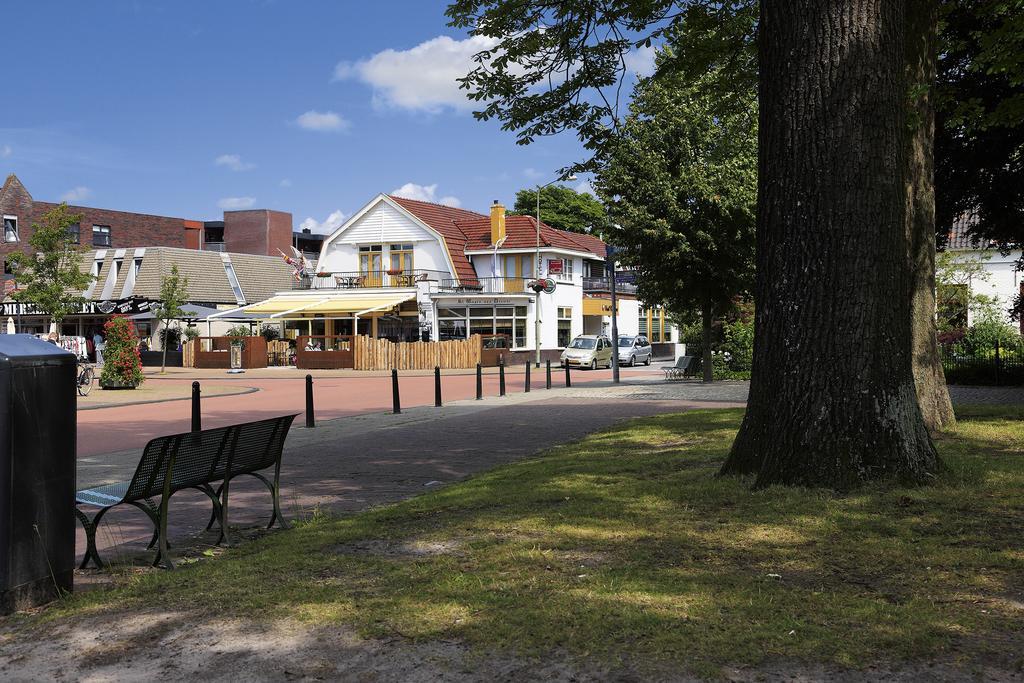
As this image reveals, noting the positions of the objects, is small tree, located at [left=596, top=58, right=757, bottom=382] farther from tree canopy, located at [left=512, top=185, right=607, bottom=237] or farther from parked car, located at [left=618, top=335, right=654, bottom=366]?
tree canopy, located at [left=512, top=185, right=607, bottom=237]

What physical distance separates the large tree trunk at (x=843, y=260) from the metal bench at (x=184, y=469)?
3.69 m

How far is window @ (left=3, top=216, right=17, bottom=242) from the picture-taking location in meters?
60.0

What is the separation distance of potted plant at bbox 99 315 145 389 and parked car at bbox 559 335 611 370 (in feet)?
70.8

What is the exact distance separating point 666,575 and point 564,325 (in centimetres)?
4840

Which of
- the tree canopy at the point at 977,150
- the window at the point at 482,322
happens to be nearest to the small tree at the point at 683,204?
the tree canopy at the point at 977,150

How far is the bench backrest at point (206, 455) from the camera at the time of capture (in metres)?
5.70

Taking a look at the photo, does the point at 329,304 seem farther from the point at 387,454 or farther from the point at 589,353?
the point at 387,454

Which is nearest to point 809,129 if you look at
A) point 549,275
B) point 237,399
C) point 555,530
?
point 555,530

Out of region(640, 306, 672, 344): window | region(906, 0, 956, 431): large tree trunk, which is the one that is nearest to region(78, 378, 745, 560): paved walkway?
region(906, 0, 956, 431): large tree trunk

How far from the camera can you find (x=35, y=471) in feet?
16.0

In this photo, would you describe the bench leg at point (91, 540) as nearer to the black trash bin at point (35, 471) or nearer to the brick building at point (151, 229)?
the black trash bin at point (35, 471)

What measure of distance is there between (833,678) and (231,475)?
4501 mm

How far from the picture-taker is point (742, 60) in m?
13.6

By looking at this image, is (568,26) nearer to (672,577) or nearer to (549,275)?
(672,577)
